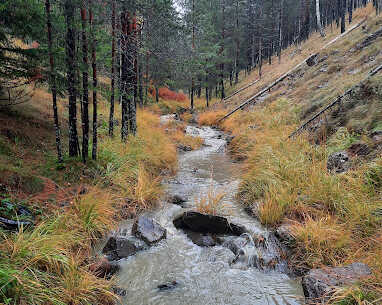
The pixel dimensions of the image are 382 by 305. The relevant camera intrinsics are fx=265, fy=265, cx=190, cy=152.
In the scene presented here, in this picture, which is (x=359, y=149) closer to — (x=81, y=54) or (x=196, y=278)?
(x=196, y=278)

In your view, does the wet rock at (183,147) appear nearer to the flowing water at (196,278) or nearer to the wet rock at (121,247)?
the flowing water at (196,278)

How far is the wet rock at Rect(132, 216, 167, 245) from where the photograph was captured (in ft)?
17.5

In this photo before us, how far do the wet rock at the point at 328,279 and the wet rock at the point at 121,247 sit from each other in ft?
9.69

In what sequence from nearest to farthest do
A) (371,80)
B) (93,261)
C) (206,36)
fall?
(93,261) < (371,80) < (206,36)

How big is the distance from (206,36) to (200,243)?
28.0m

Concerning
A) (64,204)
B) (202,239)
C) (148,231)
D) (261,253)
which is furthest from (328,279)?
(64,204)

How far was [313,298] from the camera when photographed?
11.8ft

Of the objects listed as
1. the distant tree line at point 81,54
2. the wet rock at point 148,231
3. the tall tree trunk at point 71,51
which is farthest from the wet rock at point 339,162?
the tall tree trunk at point 71,51

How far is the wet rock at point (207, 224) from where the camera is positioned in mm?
5818

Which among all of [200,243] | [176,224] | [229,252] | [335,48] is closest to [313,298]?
[229,252]

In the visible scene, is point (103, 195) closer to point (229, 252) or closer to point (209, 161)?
point (229, 252)

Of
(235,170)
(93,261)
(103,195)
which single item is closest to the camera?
(93,261)

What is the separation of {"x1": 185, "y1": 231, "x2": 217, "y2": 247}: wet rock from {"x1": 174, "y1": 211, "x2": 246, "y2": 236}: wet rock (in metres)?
0.15

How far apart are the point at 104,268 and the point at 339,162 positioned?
237 inches
